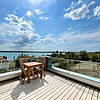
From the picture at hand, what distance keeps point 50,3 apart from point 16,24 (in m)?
4.66

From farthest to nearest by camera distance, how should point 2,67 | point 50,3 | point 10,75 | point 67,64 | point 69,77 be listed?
1. point 50,3
2. point 67,64
3. point 2,67
4. point 69,77
5. point 10,75

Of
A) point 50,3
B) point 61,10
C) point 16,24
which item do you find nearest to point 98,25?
point 61,10

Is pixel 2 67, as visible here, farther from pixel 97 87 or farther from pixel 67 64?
pixel 97 87

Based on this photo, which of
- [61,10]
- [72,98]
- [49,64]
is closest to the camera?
[72,98]

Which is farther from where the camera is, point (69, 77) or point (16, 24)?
point (16, 24)

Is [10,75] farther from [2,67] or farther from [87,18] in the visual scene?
[87,18]

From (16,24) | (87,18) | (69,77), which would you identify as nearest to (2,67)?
(69,77)

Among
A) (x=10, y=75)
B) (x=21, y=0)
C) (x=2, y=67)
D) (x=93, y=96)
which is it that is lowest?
(x=93, y=96)

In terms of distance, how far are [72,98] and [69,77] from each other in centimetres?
131

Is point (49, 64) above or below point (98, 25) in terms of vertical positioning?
below

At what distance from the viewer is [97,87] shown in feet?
7.55

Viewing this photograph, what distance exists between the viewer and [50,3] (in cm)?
493

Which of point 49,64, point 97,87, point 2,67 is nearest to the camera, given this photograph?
point 97,87

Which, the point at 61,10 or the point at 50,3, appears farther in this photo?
the point at 61,10
